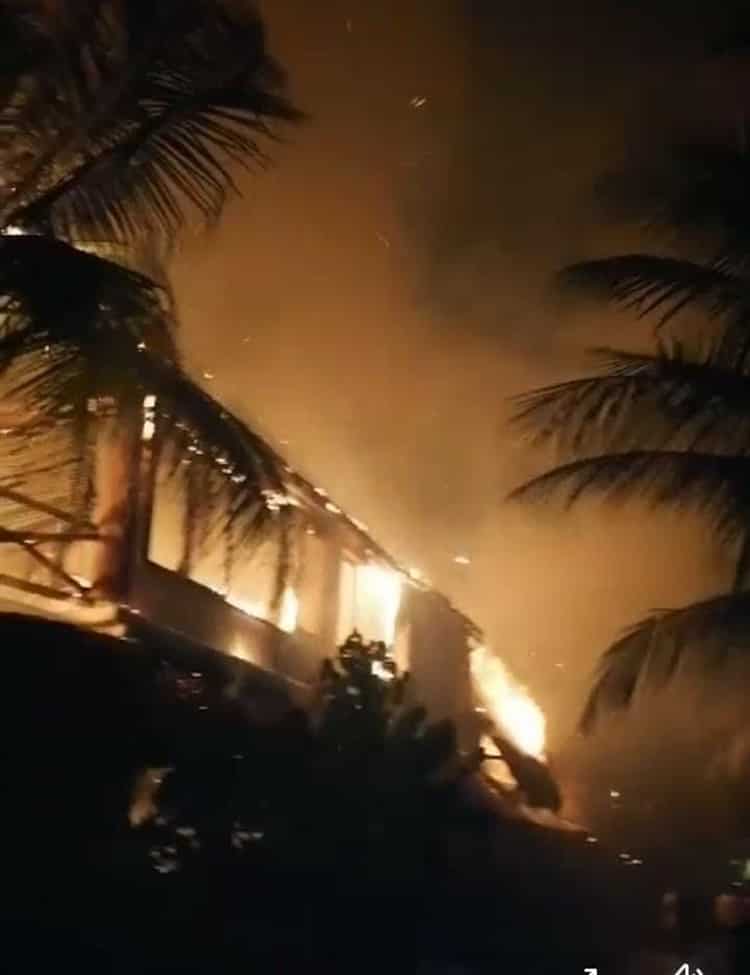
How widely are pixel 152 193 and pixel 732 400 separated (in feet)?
14.8

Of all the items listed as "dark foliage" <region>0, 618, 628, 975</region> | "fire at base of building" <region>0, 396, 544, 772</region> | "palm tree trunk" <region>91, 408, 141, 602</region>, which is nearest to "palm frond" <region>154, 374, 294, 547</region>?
"fire at base of building" <region>0, 396, 544, 772</region>

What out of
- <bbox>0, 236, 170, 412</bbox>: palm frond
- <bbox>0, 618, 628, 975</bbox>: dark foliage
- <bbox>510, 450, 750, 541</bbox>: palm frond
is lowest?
<bbox>0, 618, 628, 975</bbox>: dark foliage

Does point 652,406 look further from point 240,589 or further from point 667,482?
point 240,589

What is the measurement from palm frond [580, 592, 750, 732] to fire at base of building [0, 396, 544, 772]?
82.1 inches

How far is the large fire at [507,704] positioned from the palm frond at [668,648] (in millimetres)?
6002

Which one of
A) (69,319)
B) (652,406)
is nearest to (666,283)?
(652,406)

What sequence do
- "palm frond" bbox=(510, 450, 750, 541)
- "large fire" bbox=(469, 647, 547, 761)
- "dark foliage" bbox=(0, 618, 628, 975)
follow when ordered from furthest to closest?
"large fire" bbox=(469, 647, 547, 761) < "palm frond" bbox=(510, 450, 750, 541) < "dark foliage" bbox=(0, 618, 628, 975)

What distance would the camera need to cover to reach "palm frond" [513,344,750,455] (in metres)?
11.2

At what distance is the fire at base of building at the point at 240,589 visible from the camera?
1002 cm

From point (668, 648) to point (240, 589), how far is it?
3.81m

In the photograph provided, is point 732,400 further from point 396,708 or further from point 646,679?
point 396,708

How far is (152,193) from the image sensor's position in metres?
8.27

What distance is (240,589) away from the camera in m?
13.8

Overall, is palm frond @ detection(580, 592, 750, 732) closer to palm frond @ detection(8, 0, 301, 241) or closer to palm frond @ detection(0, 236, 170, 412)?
palm frond @ detection(8, 0, 301, 241)
